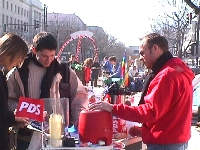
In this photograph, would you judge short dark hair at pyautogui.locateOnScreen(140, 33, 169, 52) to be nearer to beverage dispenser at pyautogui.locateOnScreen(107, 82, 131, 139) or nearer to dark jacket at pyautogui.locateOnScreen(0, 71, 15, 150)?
beverage dispenser at pyautogui.locateOnScreen(107, 82, 131, 139)

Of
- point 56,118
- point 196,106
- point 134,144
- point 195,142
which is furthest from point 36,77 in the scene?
point 196,106

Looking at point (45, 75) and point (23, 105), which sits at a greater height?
point (45, 75)

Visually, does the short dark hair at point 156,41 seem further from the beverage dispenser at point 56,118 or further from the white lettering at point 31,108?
the white lettering at point 31,108

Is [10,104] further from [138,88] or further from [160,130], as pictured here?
[138,88]

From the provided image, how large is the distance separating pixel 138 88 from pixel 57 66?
12629 mm

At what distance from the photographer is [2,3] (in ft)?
252

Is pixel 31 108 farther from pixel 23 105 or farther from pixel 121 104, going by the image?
pixel 121 104

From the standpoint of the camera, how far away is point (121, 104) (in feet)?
10.2

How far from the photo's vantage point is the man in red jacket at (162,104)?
9.80ft

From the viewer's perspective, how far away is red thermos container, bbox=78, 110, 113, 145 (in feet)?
9.47

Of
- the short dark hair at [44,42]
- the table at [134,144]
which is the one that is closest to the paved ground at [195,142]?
the table at [134,144]

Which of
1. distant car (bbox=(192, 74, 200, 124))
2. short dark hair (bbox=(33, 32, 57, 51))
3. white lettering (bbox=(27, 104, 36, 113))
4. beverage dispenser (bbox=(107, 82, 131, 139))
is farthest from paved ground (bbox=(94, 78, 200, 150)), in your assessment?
white lettering (bbox=(27, 104, 36, 113))

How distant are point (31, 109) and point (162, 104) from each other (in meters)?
0.95

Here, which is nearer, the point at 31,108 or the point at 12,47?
the point at 31,108
